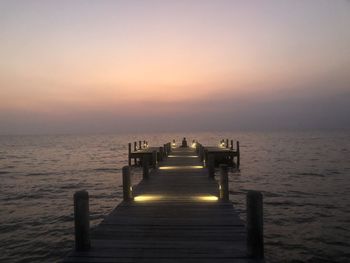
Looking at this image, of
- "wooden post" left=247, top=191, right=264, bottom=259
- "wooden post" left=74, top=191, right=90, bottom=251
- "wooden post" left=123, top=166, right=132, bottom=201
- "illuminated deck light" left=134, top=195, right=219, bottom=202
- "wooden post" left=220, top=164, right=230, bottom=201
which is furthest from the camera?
"illuminated deck light" left=134, top=195, right=219, bottom=202

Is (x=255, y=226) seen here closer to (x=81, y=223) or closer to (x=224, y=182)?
(x=81, y=223)

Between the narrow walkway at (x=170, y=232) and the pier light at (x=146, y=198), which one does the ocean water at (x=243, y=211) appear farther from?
the narrow walkway at (x=170, y=232)

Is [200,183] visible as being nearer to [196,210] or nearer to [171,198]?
[171,198]

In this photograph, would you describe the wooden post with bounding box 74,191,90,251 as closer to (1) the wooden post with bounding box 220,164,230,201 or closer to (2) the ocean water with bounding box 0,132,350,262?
(1) the wooden post with bounding box 220,164,230,201

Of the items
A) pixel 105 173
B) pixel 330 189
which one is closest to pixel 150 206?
pixel 330 189

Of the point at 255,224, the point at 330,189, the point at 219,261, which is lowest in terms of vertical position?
the point at 330,189

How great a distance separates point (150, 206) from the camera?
9734 millimetres

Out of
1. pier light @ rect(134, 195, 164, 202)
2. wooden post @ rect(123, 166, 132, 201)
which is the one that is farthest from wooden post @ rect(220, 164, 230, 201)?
wooden post @ rect(123, 166, 132, 201)

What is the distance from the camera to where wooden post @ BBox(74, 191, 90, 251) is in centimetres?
612

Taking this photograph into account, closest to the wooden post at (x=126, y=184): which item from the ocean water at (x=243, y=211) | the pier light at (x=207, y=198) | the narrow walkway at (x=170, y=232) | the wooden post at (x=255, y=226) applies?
the narrow walkway at (x=170, y=232)

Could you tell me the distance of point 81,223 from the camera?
6227 millimetres

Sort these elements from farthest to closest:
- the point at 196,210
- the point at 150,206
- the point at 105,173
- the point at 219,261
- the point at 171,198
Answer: the point at 105,173
the point at 171,198
the point at 150,206
the point at 196,210
the point at 219,261

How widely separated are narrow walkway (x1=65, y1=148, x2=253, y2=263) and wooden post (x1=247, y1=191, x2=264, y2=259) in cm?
22

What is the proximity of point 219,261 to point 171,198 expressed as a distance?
532 cm
